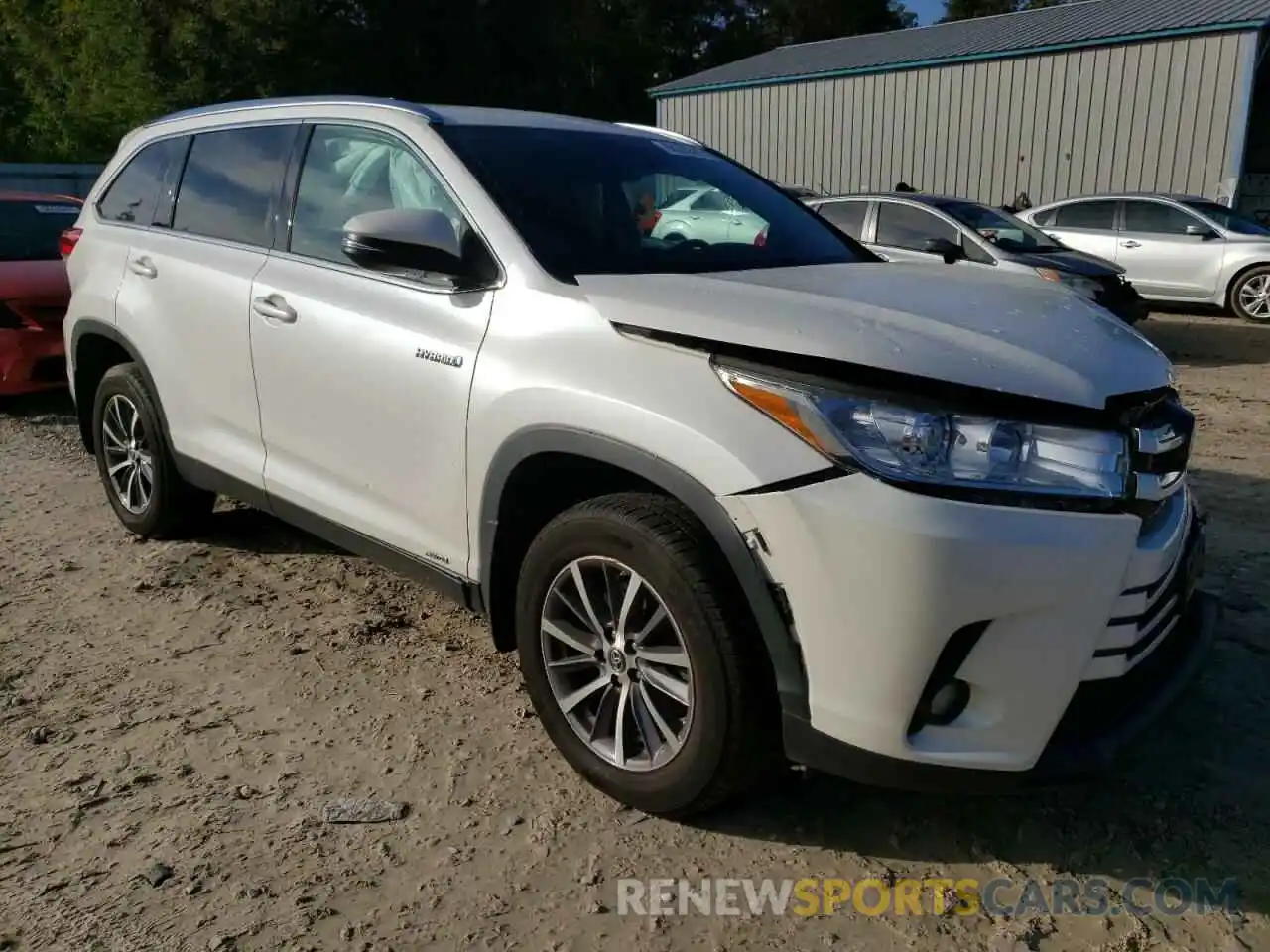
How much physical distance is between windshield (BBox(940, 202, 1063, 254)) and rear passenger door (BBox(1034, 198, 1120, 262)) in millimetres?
2721

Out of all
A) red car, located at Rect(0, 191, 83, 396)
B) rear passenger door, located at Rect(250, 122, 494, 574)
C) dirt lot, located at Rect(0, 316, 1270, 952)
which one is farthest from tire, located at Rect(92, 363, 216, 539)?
red car, located at Rect(0, 191, 83, 396)

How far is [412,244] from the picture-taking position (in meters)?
2.86

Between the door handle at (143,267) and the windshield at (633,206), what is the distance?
1667 mm

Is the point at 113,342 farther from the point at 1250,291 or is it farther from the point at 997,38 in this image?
the point at 997,38

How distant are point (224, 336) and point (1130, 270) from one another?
12150 mm

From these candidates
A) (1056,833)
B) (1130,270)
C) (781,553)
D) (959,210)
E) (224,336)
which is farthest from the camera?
(1130,270)

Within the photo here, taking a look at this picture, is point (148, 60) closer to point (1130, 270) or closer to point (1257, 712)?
point (1130, 270)

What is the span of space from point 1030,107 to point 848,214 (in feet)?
32.4

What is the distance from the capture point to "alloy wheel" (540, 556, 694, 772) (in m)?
2.61

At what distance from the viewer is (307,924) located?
94.0 inches

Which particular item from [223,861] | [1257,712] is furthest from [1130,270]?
[223,861]

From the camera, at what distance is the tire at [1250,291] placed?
40.1 ft

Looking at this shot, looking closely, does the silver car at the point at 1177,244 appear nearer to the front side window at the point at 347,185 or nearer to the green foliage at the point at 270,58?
the front side window at the point at 347,185

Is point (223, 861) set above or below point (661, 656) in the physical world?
below
